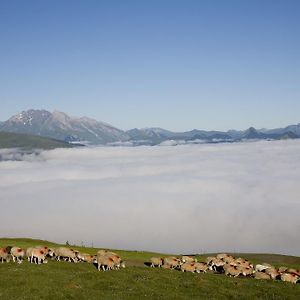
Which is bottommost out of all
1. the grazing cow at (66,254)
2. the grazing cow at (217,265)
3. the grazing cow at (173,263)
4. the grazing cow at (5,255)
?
the grazing cow at (217,265)

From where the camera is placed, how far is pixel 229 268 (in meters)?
44.5

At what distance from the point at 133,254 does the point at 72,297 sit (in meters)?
35.0

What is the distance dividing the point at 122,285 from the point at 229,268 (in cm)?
1346

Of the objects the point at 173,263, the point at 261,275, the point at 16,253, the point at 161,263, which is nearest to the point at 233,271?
the point at 261,275

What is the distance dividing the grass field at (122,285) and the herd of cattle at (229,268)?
2470mm

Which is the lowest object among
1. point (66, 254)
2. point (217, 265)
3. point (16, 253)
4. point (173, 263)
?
point (217, 265)

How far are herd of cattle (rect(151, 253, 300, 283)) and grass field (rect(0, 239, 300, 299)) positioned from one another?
247cm

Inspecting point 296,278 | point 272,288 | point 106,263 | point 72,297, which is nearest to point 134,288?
point 72,297

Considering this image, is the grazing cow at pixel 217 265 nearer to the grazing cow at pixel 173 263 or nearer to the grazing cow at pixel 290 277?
the grazing cow at pixel 173 263

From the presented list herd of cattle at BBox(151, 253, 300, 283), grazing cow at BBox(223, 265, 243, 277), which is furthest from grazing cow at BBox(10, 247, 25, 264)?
grazing cow at BBox(223, 265, 243, 277)

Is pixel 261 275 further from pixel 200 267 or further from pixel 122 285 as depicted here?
pixel 122 285

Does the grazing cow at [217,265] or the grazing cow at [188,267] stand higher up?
the grazing cow at [188,267]

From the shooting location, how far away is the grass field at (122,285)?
32.9 meters

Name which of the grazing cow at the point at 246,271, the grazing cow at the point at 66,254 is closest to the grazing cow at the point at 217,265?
the grazing cow at the point at 246,271
